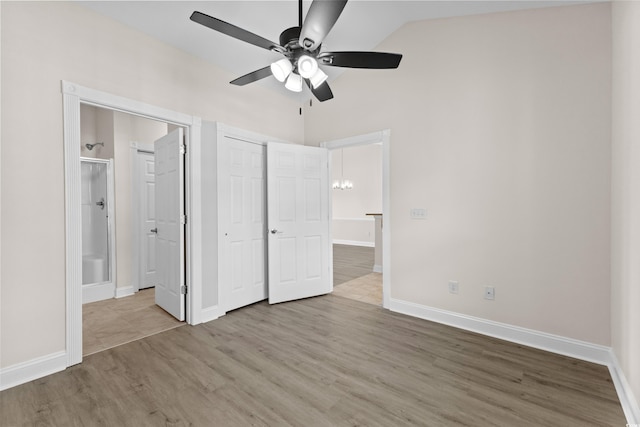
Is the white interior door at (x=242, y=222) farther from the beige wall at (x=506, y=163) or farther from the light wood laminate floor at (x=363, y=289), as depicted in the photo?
the beige wall at (x=506, y=163)

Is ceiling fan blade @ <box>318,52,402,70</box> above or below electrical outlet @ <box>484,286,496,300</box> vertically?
above

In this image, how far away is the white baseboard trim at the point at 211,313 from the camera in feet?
10.2

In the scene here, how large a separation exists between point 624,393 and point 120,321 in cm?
433

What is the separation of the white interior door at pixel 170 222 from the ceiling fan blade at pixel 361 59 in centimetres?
185

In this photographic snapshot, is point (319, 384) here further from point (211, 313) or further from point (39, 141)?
point (39, 141)

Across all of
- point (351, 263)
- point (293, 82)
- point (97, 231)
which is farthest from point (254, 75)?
point (351, 263)

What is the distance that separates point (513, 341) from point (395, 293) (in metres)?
1.20

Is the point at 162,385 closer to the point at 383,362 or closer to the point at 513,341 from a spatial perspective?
the point at 383,362

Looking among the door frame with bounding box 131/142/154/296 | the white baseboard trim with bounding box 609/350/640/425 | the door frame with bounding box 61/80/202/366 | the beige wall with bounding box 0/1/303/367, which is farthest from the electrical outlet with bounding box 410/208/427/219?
the door frame with bounding box 131/142/154/296

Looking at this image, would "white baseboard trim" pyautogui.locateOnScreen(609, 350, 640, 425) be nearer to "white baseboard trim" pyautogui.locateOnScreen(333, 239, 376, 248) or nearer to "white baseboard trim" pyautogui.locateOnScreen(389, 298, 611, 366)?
"white baseboard trim" pyautogui.locateOnScreen(389, 298, 611, 366)

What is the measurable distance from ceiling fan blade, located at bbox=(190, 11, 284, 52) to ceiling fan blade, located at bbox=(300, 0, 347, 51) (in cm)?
27

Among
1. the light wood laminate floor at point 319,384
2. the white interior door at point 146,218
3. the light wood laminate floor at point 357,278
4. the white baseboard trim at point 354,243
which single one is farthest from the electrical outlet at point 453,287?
the white baseboard trim at point 354,243

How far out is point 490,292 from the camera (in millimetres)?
2793

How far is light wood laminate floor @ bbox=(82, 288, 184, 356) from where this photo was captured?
2.69 metres
